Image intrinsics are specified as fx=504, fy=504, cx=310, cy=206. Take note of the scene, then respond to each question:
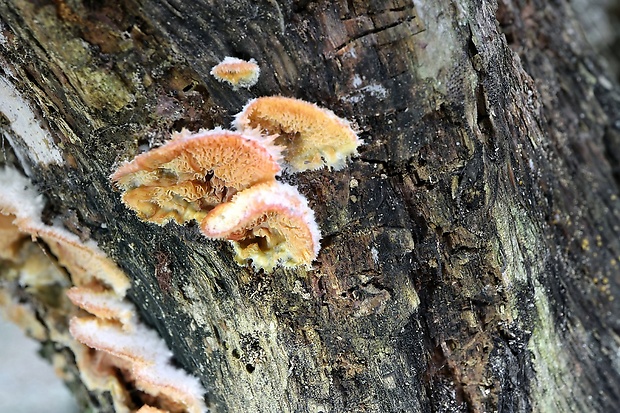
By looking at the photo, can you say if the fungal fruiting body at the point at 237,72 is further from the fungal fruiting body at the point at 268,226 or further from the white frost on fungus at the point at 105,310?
the white frost on fungus at the point at 105,310

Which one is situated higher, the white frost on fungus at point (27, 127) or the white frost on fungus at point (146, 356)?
the white frost on fungus at point (27, 127)

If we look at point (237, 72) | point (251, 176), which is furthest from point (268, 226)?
point (237, 72)

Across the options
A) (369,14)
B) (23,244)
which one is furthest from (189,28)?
(23,244)

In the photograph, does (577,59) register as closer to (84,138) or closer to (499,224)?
(499,224)

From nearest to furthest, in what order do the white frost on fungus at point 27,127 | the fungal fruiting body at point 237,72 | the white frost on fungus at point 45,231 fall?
1. the fungal fruiting body at point 237,72
2. the white frost on fungus at point 27,127
3. the white frost on fungus at point 45,231

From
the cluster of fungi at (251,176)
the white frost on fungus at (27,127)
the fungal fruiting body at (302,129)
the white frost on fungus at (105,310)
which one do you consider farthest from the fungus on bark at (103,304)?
the fungal fruiting body at (302,129)

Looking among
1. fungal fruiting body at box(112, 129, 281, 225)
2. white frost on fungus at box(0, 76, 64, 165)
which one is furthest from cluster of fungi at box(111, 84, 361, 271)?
white frost on fungus at box(0, 76, 64, 165)

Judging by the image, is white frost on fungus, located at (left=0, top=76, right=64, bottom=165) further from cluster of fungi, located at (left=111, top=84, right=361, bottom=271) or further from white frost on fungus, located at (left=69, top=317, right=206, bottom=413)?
white frost on fungus, located at (left=69, top=317, right=206, bottom=413)
